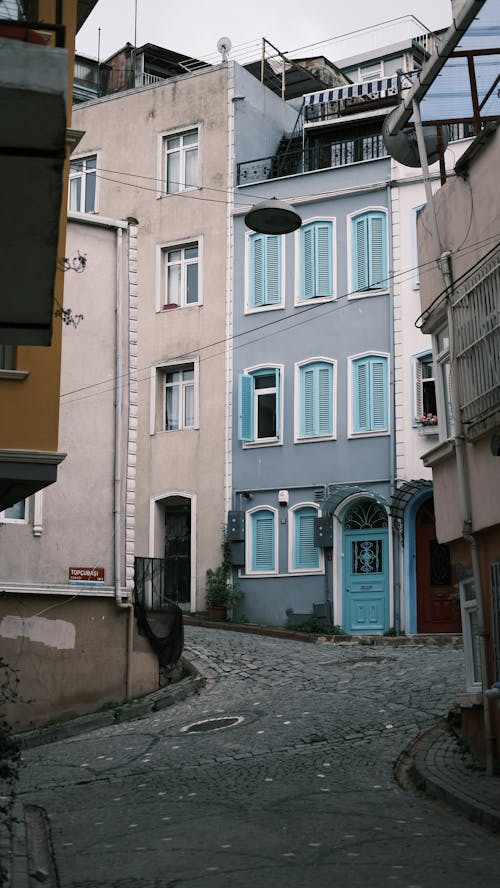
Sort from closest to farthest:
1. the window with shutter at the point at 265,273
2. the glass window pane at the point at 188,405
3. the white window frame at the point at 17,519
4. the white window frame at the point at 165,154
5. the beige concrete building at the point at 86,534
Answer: the beige concrete building at the point at 86,534 < the white window frame at the point at 17,519 < the window with shutter at the point at 265,273 < the glass window pane at the point at 188,405 < the white window frame at the point at 165,154

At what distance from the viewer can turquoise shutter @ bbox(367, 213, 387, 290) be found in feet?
93.6

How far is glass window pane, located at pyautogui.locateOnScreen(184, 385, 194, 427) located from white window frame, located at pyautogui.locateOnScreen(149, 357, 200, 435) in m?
0.20

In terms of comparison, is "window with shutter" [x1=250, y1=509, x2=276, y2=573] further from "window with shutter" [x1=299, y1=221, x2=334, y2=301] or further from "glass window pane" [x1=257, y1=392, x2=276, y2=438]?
"window with shutter" [x1=299, y1=221, x2=334, y2=301]

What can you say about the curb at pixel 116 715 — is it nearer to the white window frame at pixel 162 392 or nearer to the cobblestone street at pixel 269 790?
the cobblestone street at pixel 269 790

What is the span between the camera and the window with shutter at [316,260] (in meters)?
29.3

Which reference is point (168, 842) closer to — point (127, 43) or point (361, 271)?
point (361, 271)

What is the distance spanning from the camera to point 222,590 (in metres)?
28.7

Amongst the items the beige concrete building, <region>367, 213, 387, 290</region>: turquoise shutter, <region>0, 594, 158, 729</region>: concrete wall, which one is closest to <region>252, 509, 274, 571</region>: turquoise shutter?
<region>367, 213, 387, 290</region>: turquoise shutter

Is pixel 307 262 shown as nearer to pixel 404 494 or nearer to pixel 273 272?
pixel 273 272

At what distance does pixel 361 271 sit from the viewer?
1137 inches

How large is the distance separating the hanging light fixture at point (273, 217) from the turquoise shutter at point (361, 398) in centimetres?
1043

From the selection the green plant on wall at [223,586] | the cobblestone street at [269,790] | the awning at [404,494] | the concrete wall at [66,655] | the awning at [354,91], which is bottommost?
the cobblestone street at [269,790]

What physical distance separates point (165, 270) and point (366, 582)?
9764 millimetres

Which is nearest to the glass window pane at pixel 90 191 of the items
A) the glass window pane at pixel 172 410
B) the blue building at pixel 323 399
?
the blue building at pixel 323 399
